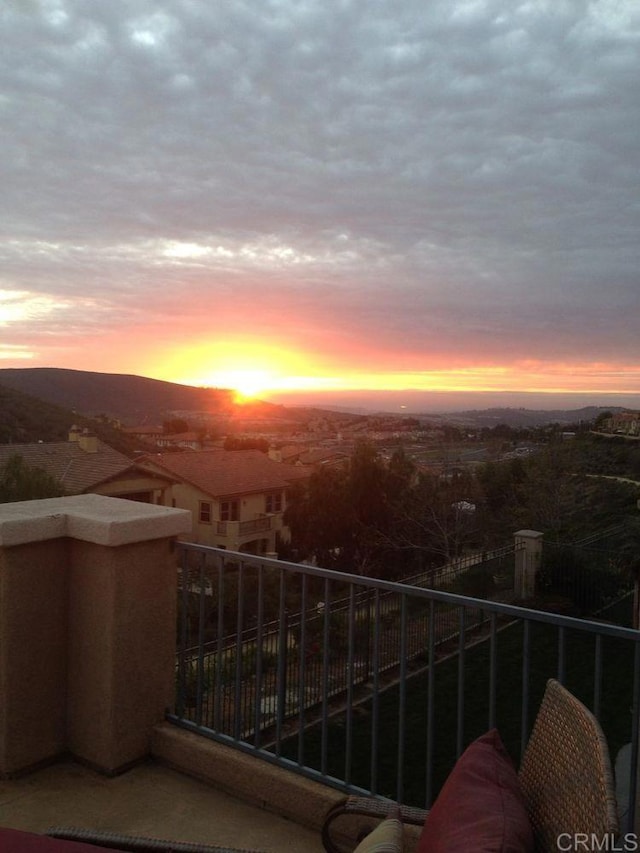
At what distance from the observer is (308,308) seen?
96.6ft

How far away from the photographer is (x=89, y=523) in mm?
2922

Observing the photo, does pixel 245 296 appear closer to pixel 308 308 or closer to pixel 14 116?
pixel 308 308

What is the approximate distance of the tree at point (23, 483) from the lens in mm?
16391

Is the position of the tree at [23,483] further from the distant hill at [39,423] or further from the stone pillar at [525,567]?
the distant hill at [39,423]

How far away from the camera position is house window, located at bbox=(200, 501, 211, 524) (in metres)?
29.8

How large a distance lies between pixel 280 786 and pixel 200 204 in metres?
17.6

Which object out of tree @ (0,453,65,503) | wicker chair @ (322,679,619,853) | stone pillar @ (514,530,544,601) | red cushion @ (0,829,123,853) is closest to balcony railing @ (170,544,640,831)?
wicker chair @ (322,679,619,853)

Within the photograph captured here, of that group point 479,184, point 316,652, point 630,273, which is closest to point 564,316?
point 630,273

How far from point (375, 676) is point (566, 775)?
4.41 ft

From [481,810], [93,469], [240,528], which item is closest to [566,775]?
[481,810]

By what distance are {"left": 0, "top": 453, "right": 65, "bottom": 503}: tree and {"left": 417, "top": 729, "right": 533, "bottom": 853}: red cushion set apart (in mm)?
16260

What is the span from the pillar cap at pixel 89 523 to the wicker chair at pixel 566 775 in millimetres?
1866

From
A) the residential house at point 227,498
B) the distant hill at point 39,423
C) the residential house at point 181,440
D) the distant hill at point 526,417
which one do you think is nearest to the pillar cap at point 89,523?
the residential house at point 227,498

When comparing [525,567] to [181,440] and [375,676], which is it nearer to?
[375,676]
